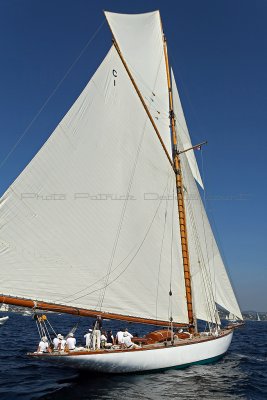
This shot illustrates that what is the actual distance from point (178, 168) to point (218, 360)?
14.7 metres

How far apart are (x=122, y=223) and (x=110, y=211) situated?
3.82 feet

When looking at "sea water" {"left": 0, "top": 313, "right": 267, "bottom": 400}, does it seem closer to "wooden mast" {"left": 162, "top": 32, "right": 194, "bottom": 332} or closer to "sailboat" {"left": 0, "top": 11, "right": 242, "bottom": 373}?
"sailboat" {"left": 0, "top": 11, "right": 242, "bottom": 373}

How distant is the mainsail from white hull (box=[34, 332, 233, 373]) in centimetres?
265

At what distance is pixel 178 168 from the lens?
28.3 m

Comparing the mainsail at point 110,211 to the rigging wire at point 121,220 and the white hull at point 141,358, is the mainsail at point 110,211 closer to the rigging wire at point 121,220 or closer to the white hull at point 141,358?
the rigging wire at point 121,220

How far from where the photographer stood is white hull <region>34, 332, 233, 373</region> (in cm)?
1769

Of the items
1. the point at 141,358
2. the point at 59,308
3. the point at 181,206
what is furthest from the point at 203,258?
the point at 59,308

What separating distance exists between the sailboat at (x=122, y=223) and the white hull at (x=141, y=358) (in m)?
0.07

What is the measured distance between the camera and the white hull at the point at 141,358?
17688 millimetres

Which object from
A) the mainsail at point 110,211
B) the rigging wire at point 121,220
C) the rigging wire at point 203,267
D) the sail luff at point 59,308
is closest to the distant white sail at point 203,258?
the rigging wire at point 203,267

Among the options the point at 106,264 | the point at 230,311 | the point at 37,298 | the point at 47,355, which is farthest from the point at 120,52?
the point at 230,311

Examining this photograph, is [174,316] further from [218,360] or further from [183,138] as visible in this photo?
[183,138]

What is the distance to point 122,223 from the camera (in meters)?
23.0

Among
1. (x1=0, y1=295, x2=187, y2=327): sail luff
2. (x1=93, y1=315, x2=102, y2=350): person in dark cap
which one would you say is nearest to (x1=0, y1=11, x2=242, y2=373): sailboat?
(x1=0, y1=295, x2=187, y2=327): sail luff
